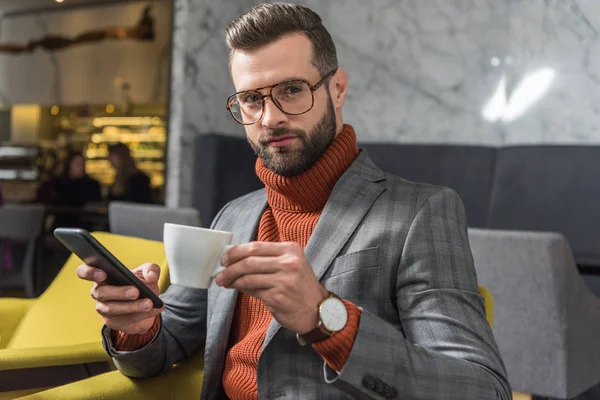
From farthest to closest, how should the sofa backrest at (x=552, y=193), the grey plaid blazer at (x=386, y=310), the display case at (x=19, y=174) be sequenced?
the display case at (x=19, y=174) → the sofa backrest at (x=552, y=193) → the grey plaid blazer at (x=386, y=310)

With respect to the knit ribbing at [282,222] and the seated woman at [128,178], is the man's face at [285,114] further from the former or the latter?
the seated woman at [128,178]

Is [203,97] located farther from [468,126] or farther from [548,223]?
[548,223]

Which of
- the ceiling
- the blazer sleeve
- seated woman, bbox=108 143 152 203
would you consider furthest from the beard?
the ceiling

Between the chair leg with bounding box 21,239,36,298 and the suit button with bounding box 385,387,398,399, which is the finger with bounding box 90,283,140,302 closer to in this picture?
the suit button with bounding box 385,387,398,399

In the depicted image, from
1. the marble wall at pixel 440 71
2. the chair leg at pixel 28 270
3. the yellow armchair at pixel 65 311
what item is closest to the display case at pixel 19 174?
the chair leg at pixel 28 270

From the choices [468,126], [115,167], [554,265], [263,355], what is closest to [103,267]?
[263,355]

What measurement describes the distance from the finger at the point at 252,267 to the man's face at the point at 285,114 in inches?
17.5

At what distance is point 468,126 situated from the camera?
5.21m

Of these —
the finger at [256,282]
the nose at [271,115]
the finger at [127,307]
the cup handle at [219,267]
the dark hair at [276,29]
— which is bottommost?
the finger at [127,307]

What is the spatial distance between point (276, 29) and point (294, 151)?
0.22 metres

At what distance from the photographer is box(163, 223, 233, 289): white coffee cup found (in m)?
0.97

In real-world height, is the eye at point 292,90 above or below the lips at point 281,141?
above

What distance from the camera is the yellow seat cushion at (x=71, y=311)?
7.52ft

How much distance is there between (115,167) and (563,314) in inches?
202
